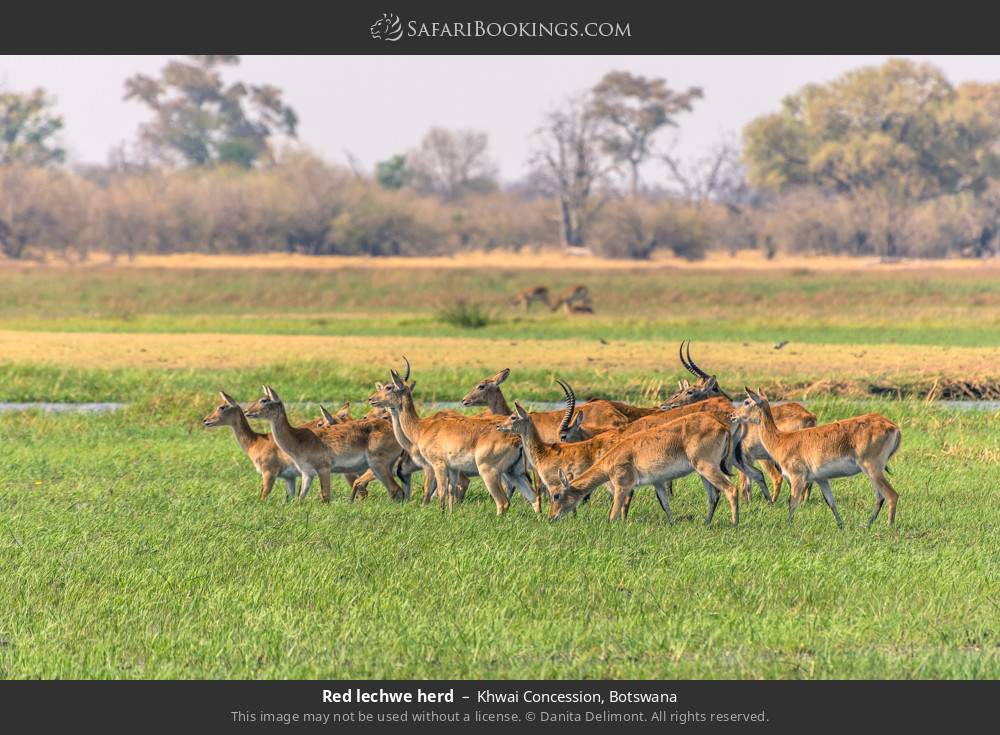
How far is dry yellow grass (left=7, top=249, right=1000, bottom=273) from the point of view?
5934cm

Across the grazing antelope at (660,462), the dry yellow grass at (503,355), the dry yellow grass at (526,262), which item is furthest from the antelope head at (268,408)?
the dry yellow grass at (526,262)

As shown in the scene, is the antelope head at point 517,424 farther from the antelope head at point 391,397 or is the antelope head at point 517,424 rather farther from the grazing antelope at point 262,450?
the grazing antelope at point 262,450

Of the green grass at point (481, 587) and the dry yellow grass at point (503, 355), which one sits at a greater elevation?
the green grass at point (481, 587)

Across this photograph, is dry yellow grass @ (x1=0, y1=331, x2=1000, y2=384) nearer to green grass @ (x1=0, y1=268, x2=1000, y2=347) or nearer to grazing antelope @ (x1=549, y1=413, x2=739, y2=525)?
green grass @ (x1=0, y1=268, x2=1000, y2=347)

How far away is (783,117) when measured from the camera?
81250mm

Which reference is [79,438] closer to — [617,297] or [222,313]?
[222,313]

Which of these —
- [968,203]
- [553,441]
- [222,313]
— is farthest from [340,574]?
[968,203]

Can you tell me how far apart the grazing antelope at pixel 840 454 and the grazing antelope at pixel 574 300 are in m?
29.4

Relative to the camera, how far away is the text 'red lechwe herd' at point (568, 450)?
11242 mm

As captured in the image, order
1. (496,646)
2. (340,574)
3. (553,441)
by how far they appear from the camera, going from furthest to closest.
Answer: (553,441) < (340,574) < (496,646)

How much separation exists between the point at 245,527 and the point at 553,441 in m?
2.89

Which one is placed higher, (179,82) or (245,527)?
(179,82)
